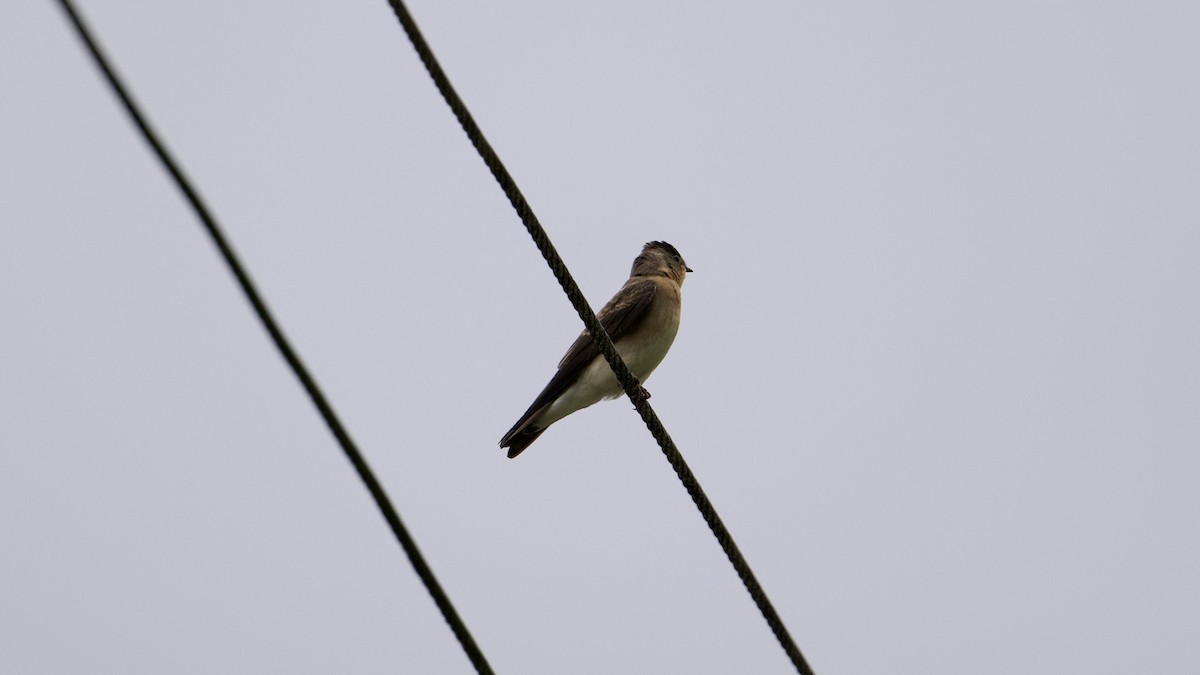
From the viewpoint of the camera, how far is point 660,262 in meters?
9.00

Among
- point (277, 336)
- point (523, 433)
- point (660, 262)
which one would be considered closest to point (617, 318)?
point (523, 433)

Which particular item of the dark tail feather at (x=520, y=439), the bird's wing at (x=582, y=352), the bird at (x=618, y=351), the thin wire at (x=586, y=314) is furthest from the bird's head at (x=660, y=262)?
the thin wire at (x=586, y=314)

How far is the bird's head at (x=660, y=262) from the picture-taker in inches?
348

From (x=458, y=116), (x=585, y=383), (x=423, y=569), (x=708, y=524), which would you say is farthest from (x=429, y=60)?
(x=585, y=383)

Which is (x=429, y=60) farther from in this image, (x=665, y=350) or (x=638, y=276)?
(x=638, y=276)

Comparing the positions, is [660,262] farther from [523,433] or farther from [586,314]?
[586,314]

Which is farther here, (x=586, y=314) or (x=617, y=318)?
(x=617, y=318)

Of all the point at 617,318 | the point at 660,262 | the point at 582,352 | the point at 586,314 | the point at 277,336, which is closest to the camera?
the point at 277,336

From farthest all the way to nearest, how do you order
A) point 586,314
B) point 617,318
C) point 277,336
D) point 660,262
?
point 660,262 < point 617,318 < point 586,314 < point 277,336

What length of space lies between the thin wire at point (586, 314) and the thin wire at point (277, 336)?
94cm

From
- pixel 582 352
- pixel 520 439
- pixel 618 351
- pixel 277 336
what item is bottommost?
pixel 277 336

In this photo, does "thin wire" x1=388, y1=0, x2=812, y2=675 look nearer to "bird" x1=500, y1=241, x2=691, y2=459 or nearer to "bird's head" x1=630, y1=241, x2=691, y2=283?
"bird" x1=500, y1=241, x2=691, y2=459

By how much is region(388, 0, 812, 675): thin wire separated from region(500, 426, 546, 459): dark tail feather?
2295 mm

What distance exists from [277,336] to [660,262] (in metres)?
6.98
